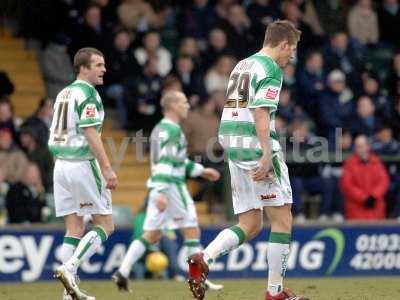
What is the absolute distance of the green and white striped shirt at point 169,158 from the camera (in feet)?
47.7

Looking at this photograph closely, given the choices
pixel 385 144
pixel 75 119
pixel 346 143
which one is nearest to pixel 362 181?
pixel 346 143

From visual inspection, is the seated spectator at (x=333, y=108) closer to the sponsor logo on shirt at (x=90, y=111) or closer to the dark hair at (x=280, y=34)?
the sponsor logo on shirt at (x=90, y=111)

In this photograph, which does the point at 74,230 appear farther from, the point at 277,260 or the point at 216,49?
the point at 216,49

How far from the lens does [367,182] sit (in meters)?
18.1

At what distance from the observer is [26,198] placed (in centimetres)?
1683

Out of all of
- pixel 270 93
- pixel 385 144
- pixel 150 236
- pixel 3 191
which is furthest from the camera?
pixel 385 144

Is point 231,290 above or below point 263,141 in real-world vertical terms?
below

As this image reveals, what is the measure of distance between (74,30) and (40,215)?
3571 millimetres

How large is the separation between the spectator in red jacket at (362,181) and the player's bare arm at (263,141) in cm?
781

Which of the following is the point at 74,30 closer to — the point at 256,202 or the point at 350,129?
the point at 350,129

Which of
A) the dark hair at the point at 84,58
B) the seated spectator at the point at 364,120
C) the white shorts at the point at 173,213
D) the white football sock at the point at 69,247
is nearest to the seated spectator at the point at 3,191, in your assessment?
the white shorts at the point at 173,213

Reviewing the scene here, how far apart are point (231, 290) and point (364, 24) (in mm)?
9410

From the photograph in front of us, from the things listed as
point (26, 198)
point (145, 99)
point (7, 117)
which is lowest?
point (26, 198)

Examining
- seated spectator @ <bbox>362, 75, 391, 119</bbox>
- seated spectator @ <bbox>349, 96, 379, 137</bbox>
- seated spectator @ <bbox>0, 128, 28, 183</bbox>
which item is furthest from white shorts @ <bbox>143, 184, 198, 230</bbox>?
seated spectator @ <bbox>362, 75, 391, 119</bbox>
